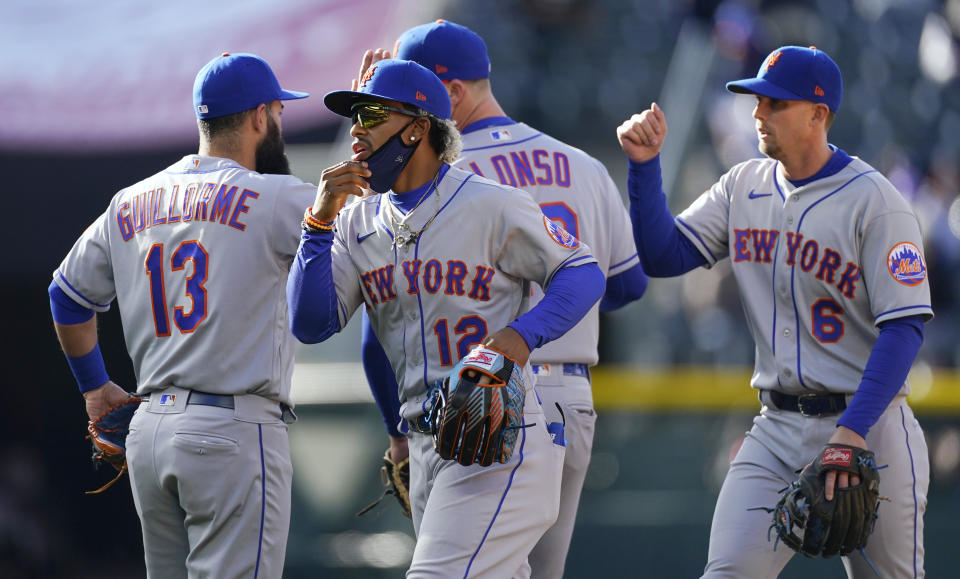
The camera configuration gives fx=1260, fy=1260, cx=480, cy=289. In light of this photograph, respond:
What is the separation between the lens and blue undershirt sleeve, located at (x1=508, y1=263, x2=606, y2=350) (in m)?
2.73

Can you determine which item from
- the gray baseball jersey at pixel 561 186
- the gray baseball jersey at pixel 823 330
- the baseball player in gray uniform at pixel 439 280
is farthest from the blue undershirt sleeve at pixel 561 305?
the gray baseball jersey at pixel 823 330

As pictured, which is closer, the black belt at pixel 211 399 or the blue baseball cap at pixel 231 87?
the black belt at pixel 211 399

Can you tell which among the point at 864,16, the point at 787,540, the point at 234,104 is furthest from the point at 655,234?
the point at 864,16

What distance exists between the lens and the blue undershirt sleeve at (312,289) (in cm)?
281

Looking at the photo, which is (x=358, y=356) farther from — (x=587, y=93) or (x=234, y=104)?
(x=234, y=104)

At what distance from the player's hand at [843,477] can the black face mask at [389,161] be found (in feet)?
4.07

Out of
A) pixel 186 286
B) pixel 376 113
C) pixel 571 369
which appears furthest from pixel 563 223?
pixel 186 286

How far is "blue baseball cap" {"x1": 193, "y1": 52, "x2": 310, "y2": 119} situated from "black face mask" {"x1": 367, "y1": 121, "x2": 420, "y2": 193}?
22.4 inches

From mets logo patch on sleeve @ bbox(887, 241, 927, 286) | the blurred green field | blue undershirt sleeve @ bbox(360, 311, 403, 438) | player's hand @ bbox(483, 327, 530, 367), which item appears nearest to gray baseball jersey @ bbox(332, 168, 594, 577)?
player's hand @ bbox(483, 327, 530, 367)

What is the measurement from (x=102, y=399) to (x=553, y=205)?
53.8 inches

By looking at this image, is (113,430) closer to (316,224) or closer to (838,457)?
(316,224)

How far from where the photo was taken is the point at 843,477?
3.01m

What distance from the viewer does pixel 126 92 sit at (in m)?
6.73

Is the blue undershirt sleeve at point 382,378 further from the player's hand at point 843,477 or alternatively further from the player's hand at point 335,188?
the player's hand at point 843,477
